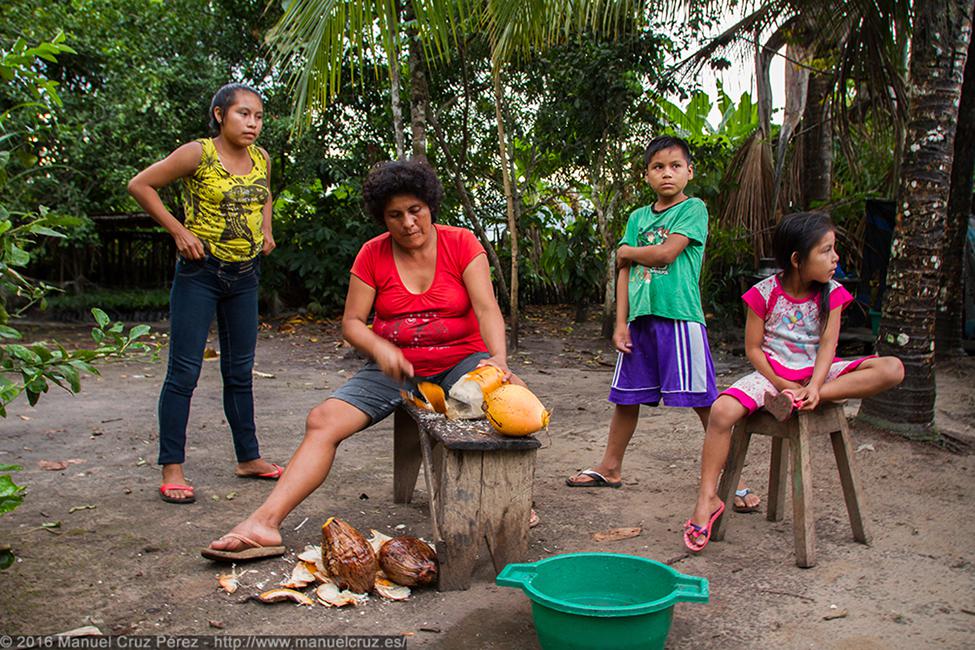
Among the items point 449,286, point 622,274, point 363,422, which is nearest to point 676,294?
point 622,274

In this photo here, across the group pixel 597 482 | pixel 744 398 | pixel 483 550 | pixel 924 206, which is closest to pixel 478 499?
pixel 483 550

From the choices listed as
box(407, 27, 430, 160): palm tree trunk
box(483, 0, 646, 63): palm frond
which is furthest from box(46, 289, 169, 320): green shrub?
box(483, 0, 646, 63): palm frond

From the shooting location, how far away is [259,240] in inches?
155

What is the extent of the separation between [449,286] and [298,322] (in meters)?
7.69

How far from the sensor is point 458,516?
2.91 m

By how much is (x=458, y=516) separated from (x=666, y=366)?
4.43 ft

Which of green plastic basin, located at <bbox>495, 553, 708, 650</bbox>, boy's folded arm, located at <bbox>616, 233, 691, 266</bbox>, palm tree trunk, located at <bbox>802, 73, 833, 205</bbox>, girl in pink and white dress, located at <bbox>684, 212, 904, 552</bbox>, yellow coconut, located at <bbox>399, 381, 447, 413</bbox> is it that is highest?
palm tree trunk, located at <bbox>802, 73, 833, 205</bbox>

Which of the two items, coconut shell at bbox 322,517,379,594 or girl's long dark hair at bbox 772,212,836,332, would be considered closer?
coconut shell at bbox 322,517,379,594

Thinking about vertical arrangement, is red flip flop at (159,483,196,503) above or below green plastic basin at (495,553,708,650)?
below

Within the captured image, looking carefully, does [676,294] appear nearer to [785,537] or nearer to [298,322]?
[785,537]

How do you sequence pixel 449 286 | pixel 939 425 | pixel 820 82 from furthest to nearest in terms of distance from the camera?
pixel 820 82
pixel 939 425
pixel 449 286

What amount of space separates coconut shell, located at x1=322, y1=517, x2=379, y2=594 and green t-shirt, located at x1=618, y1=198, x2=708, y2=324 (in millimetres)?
1684

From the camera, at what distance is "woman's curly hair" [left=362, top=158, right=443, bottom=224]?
3.20 meters

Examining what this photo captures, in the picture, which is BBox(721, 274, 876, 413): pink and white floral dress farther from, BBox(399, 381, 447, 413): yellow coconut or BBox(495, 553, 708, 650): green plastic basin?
BBox(399, 381, 447, 413): yellow coconut
